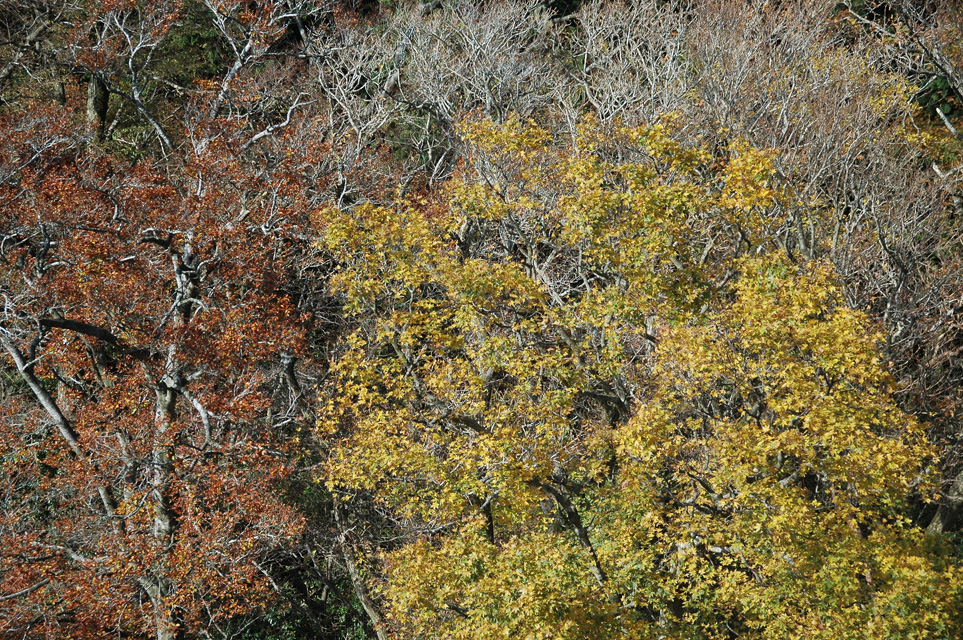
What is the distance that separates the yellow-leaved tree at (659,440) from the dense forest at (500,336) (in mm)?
95

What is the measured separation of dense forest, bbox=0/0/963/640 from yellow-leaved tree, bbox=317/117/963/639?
10 cm

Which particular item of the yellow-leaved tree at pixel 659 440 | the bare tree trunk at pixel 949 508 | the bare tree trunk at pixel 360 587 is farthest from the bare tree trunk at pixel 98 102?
the bare tree trunk at pixel 949 508

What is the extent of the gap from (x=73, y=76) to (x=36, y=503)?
48.1 feet

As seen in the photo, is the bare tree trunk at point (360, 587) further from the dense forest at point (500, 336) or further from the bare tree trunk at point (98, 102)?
the bare tree trunk at point (98, 102)

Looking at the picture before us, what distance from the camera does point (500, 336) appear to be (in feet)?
47.0

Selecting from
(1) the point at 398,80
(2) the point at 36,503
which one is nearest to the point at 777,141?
(1) the point at 398,80

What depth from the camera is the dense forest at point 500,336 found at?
12.2 metres

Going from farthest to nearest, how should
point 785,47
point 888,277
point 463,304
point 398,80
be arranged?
point 398,80 → point 785,47 → point 888,277 → point 463,304

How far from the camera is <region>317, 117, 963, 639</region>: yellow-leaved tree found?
1130 centimetres

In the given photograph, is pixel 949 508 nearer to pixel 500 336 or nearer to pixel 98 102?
pixel 500 336

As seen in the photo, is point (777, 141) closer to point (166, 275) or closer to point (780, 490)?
point (780, 490)

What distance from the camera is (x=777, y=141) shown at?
19.2 m

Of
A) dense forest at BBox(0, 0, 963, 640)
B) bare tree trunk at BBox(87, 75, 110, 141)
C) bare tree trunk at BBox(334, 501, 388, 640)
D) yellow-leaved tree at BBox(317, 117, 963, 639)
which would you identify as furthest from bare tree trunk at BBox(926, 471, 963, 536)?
bare tree trunk at BBox(87, 75, 110, 141)

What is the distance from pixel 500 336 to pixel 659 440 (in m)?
3.52
